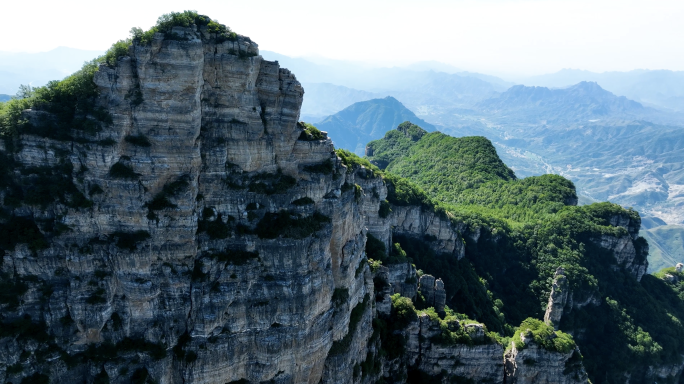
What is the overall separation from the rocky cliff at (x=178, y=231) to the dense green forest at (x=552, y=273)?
36.1 metres

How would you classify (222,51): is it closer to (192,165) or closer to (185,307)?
(192,165)

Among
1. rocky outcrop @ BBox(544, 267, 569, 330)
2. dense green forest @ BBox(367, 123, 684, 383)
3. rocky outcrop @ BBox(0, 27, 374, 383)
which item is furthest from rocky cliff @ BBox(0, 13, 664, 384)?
rocky outcrop @ BBox(544, 267, 569, 330)

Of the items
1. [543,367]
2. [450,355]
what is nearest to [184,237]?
[450,355]

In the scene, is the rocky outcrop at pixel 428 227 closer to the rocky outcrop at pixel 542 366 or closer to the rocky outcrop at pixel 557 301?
the rocky outcrop at pixel 557 301

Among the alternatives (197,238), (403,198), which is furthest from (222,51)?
(403,198)

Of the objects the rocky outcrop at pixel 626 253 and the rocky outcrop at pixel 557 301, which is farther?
the rocky outcrop at pixel 626 253

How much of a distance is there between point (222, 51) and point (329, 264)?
2067cm

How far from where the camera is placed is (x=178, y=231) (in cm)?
Result: 3167

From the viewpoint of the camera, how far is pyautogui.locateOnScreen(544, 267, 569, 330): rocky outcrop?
203ft

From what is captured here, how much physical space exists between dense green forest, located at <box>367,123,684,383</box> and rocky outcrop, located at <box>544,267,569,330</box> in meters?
3.60

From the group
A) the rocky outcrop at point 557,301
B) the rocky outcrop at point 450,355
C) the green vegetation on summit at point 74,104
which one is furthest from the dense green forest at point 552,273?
the green vegetation on summit at point 74,104

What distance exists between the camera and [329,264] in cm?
3681

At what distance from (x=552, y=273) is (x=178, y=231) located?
65.9 meters

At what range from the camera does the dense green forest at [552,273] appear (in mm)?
63781
